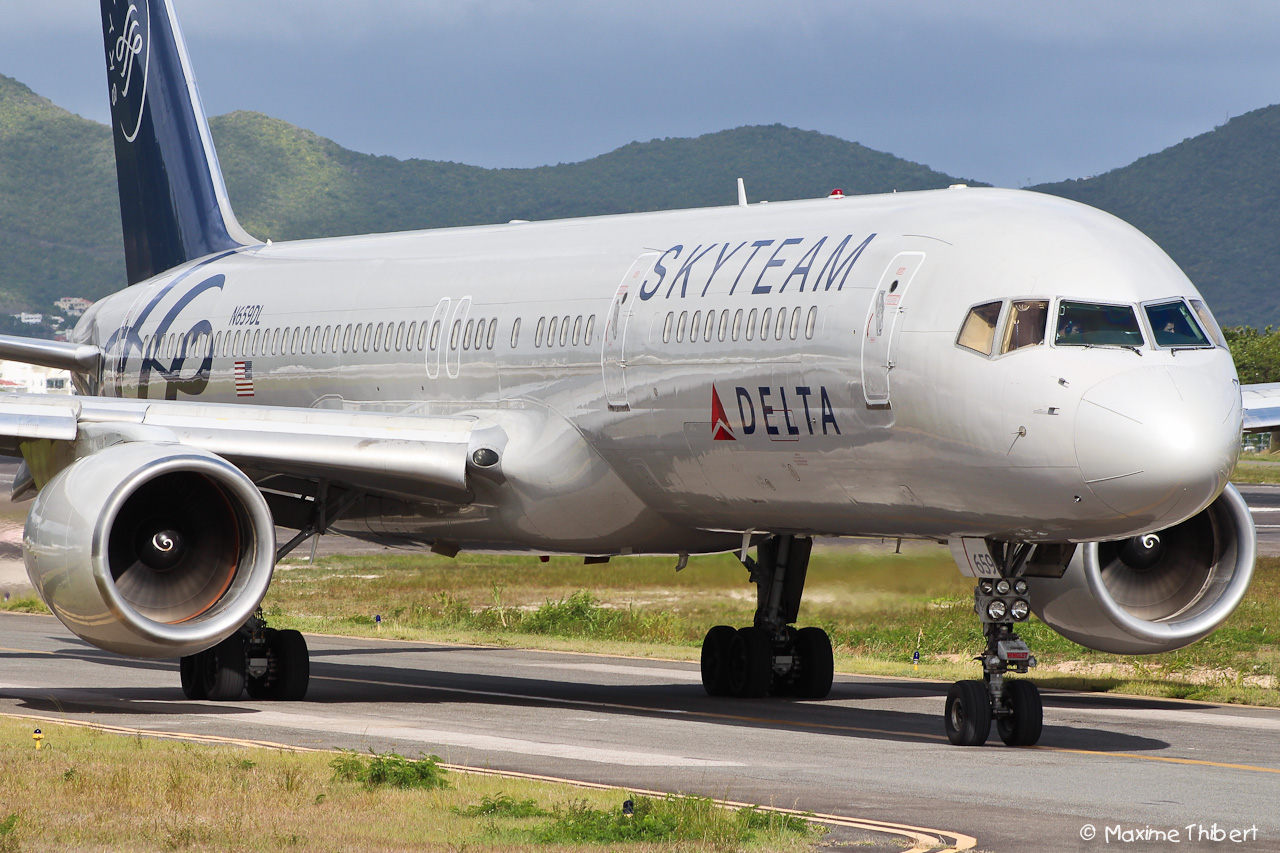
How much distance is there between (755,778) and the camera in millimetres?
12867

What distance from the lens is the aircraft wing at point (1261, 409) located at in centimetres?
1889

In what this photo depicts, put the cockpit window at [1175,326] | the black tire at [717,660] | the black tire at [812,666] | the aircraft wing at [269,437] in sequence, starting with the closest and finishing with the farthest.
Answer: the cockpit window at [1175,326]
the aircraft wing at [269,437]
the black tire at [812,666]
the black tire at [717,660]

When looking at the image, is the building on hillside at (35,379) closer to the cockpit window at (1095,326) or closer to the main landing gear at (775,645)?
the main landing gear at (775,645)

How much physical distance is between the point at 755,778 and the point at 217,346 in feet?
43.8

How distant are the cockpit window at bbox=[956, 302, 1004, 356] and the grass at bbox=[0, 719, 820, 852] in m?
4.68

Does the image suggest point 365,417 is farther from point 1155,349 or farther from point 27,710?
point 1155,349

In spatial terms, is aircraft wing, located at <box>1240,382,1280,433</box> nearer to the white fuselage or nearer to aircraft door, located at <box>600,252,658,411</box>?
the white fuselage

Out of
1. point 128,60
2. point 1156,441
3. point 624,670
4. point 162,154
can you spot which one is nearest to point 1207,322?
point 1156,441

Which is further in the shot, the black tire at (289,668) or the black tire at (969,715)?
the black tire at (289,668)

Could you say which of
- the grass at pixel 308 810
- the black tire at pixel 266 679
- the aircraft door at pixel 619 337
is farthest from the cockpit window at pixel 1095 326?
the black tire at pixel 266 679

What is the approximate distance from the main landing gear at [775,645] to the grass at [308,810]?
7.78 metres

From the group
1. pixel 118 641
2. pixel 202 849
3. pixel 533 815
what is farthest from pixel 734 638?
pixel 202 849

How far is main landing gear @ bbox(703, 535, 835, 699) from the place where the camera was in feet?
65.9

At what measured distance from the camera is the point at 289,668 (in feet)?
63.3
